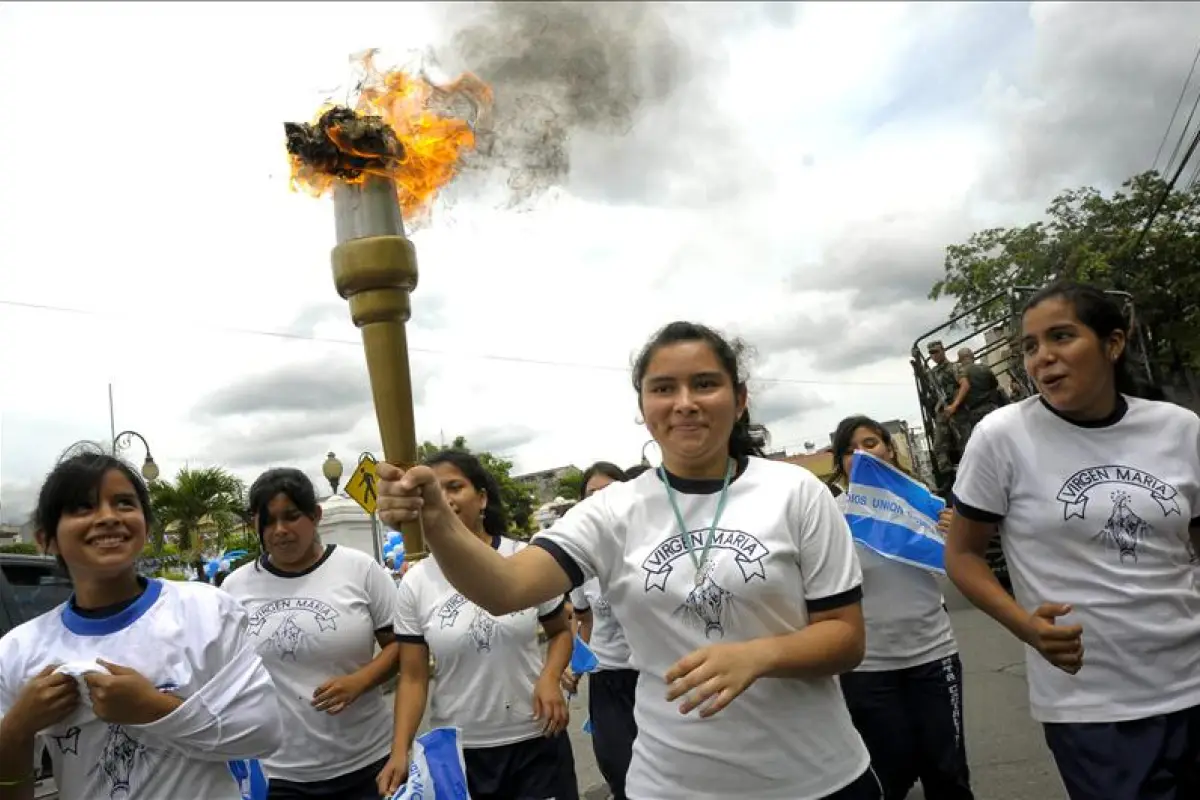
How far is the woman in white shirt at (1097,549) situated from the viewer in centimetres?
240

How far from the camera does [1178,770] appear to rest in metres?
2.38

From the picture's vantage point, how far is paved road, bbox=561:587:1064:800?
505 centimetres

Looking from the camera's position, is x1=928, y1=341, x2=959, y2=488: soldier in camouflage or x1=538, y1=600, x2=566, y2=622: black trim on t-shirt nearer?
x1=538, y1=600, x2=566, y2=622: black trim on t-shirt

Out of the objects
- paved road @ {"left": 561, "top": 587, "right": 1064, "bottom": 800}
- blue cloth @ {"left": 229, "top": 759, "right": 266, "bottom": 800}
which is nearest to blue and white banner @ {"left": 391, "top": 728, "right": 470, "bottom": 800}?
blue cloth @ {"left": 229, "top": 759, "right": 266, "bottom": 800}

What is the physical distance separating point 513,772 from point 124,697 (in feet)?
5.31

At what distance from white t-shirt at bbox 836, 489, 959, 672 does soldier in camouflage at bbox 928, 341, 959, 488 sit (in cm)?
769

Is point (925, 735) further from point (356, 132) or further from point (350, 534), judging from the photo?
point (350, 534)

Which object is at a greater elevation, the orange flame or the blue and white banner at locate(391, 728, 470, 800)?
the orange flame

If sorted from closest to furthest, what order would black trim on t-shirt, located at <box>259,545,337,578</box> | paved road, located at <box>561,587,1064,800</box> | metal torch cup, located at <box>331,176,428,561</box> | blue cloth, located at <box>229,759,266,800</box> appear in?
metal torch cup, located at <box>331,176,428,561</box> < blue cloth, located at <box>229,759,266,800</box> < black trim on t-shirt, located at <box>259,545,337,578</box> < paved road, located at <box>561,587,1064,800</box>

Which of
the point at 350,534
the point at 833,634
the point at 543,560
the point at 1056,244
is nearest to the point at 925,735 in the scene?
the point at 833,634

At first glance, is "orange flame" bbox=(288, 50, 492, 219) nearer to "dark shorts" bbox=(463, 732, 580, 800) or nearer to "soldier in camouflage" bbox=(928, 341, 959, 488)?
"dark shorts" bbox=(463, 732, 580, 800)

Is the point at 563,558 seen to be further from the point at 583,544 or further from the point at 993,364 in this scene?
the point at 993,364

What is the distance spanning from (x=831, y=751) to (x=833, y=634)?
277 mm

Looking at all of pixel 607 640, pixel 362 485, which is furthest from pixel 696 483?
pixel 362 485
